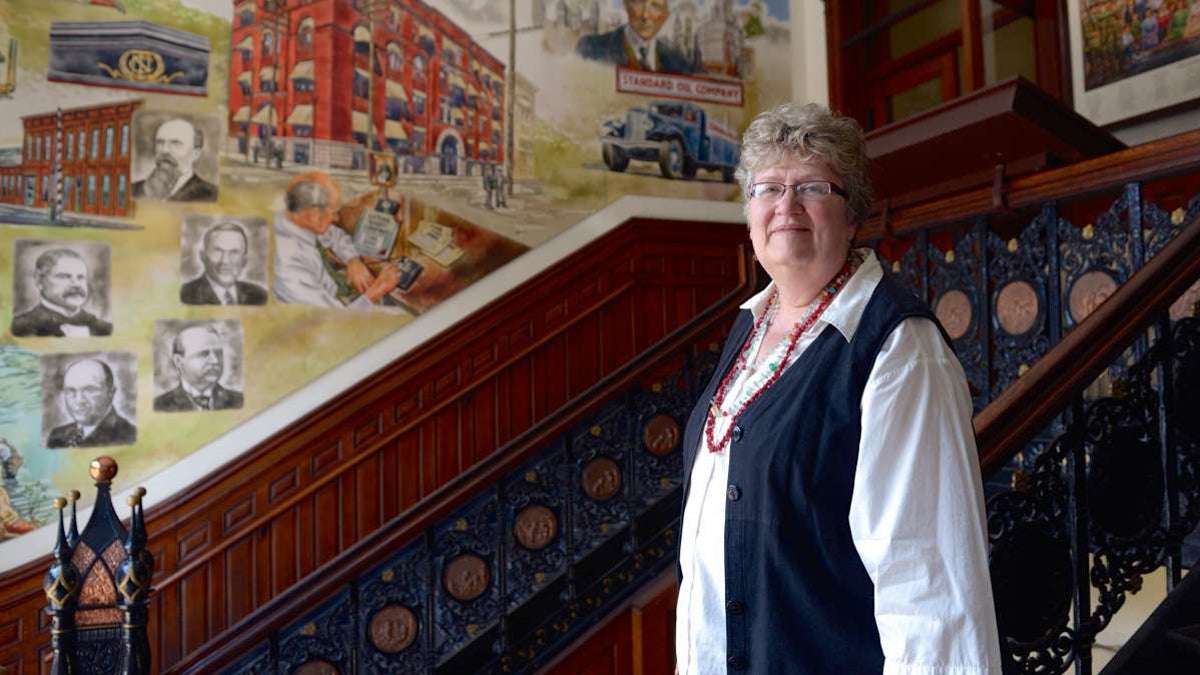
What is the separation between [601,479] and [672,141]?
8.01 feet

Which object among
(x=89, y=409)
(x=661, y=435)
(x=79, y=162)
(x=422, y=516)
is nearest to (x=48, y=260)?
(x=79, y=162)

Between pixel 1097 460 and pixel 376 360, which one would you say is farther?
pixel 376 360

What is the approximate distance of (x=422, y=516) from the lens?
3215 mm

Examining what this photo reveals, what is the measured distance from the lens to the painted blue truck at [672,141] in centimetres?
519

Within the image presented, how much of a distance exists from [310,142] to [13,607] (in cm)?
261

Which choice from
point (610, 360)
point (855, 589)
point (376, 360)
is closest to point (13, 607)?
point (376, 360)

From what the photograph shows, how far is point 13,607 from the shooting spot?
12.6ft

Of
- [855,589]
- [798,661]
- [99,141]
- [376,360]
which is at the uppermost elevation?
[99,141]

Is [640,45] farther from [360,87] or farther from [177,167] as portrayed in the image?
[177,167]

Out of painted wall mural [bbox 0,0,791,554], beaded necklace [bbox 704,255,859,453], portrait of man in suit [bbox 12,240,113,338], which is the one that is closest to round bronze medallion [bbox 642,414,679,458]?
painted wall mural [bbox 0,0,791,554]

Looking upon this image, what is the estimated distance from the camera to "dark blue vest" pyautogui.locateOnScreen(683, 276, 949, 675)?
1.27 metres

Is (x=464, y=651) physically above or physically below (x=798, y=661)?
below

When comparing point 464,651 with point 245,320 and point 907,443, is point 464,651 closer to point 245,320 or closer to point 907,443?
point 245,320

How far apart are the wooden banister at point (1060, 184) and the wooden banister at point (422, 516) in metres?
0.84
